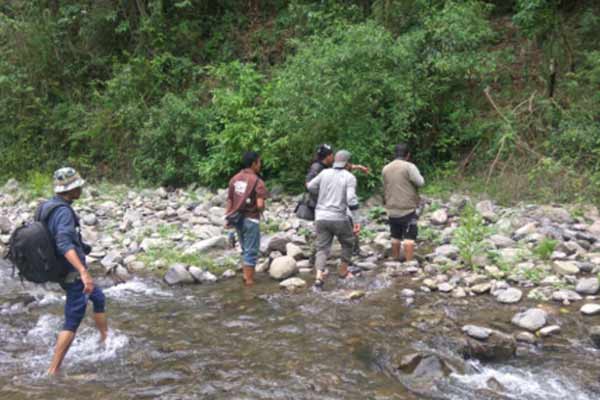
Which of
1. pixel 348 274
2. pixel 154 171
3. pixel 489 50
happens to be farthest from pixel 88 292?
pixel 489 50

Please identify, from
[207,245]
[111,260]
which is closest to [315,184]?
[207,245]

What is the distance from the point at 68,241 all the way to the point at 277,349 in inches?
85.0

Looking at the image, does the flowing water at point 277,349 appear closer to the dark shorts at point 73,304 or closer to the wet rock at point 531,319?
the wet rock at point 531,319

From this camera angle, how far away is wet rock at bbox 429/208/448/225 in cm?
949

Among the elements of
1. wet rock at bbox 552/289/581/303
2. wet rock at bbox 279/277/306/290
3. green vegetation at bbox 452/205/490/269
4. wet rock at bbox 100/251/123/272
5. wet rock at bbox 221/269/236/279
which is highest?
green vegetation at bbox 452/205/490/269

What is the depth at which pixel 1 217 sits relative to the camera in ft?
36.7

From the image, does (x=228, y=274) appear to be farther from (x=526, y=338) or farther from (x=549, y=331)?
(x=549, y=331)

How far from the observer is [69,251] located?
458cm

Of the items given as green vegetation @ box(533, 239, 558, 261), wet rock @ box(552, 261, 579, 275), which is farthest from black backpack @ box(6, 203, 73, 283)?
green vegetation @ box(533, 239, 558, 261)

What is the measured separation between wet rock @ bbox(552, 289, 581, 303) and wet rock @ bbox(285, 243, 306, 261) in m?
3.54

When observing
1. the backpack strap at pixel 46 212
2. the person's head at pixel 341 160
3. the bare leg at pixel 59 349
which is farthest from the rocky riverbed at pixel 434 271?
the backpack strap at pixel 46 212

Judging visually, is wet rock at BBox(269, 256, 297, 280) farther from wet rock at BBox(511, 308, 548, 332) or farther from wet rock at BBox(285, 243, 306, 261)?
wet rock at BBox(511, 308, 548, 332)

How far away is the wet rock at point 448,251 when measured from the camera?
7834 millimetres

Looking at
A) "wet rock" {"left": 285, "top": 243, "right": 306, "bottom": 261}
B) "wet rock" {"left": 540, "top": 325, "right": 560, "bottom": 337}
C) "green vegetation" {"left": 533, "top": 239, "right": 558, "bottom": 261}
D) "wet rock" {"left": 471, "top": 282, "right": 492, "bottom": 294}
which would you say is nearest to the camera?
"wet rock" {"left": 540, "top": 325, "right": 560, "bottom": 337}
